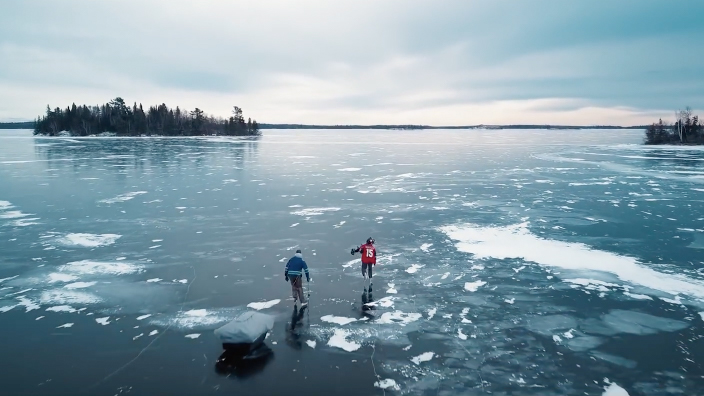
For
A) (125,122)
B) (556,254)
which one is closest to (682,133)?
(556,254)

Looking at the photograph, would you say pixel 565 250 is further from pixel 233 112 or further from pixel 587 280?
pixel 233 112

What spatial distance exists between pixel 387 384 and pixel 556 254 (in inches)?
335

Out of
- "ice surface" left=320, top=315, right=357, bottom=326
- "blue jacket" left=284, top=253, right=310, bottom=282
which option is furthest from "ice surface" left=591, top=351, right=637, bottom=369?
"blue jacket" left=284, top=253, right=310, bottom=282

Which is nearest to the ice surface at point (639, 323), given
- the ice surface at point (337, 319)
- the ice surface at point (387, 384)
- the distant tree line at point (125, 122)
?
the ice surface at point (387, 384)

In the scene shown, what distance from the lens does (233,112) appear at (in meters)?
140

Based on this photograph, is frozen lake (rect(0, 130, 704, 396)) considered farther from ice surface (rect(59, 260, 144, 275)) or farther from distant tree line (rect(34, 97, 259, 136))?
distant tree line (rect(34, 97, 259, 136))

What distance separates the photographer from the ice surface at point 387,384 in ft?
21.8

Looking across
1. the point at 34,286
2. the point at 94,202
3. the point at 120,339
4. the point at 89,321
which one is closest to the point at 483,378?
the point at 120,339

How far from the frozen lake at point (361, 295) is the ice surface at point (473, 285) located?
5 centimetres

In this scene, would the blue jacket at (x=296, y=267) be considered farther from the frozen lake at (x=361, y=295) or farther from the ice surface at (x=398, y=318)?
the ice surface at (x=398, y=318)

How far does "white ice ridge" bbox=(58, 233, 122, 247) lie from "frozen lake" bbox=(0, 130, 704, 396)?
0.38 ft

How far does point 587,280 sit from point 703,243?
621cm

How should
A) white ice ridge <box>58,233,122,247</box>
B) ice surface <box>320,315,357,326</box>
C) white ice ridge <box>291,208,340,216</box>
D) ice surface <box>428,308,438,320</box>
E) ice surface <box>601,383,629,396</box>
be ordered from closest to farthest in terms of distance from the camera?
ice surface <box>601,383,629,396</box> < ice surface <box>320,315,357,326</box> < ice surface <box>428,308,438,320</box> < white ice ridge <box>58,233,122,247</box> < white ice ridge <box>291,208,340,216</box>

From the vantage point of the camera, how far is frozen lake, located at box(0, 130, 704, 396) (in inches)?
273
